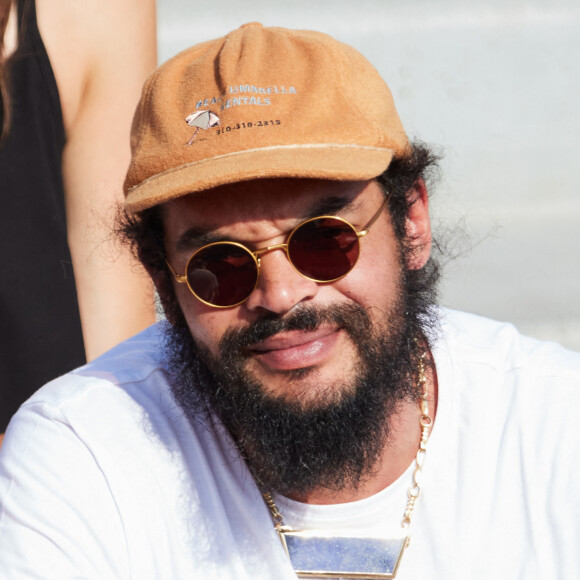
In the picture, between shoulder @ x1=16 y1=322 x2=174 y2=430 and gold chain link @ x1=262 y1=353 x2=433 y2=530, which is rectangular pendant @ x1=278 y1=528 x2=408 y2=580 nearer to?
gold chain link @ x1=262 y1=353 x2=433 y2=530

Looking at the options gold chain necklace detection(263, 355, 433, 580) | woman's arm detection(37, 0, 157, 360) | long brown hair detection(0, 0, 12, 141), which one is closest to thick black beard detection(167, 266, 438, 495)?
gold chain necklace detection(263, 355, 433, 580)

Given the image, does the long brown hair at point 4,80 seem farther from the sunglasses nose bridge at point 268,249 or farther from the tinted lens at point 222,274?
the sunglasses nose bridge at point 268,249

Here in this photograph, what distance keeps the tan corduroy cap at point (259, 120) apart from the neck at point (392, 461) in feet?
2.11

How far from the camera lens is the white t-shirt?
187 centimetres

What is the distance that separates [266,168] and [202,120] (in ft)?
0.72

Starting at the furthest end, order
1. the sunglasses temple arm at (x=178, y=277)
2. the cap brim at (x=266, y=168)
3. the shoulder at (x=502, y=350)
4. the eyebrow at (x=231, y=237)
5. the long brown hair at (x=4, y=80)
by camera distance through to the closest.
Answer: the long brown hair at (x=4, y=80) → the shoulder at (x=502, y=350) → the sunglasses temple arm at (x=178, y=277) → the eyebrow at (x=231, y=237) → the cap brim at (x=266, y=168)

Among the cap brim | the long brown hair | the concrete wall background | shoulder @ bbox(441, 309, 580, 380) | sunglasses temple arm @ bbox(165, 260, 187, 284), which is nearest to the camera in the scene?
the cap brim

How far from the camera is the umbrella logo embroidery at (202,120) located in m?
1.95

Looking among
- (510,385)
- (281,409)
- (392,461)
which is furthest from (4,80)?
(510,385)

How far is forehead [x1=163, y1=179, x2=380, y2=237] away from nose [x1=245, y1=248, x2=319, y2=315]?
9 cm

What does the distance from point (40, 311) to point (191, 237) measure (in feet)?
3.18

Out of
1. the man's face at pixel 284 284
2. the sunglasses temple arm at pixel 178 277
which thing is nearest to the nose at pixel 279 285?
the man's face at pixel 284 284

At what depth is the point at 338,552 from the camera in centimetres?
202

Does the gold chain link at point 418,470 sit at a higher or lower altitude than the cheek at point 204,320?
lower
